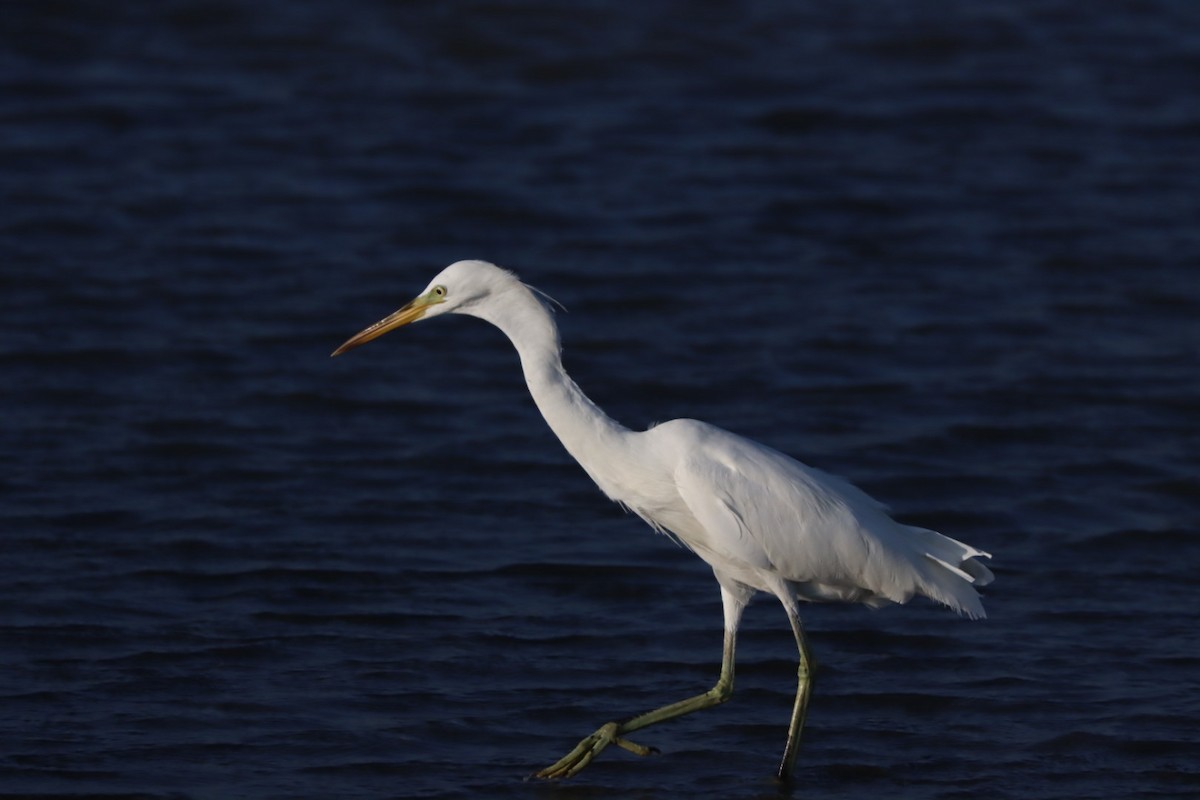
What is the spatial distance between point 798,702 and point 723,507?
0.82 m

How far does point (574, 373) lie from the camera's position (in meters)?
11.6

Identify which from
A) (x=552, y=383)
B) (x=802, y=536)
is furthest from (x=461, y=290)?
(x=802, y=536)

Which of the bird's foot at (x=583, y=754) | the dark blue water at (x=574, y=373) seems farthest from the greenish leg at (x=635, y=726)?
the dark blue water at (x=574, y=373)

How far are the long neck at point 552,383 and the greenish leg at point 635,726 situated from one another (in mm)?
910

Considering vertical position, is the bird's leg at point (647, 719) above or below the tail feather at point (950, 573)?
below

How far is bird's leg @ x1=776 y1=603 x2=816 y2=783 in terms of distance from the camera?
6941mm

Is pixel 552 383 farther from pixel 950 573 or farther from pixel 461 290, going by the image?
pixel 950 573

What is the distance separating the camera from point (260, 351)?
1172 centimetres

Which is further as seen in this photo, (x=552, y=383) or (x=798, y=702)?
(x=798, y=702)

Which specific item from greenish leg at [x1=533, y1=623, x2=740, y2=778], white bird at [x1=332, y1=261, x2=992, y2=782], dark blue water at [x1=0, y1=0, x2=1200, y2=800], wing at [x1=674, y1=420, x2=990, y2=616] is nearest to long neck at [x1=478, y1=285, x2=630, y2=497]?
white bird at [x1=332, y1=261, x2=992, y2=782]

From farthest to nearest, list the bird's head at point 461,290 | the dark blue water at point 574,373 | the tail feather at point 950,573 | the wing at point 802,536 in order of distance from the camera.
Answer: the dark blue water at point 574,373, the tail feather at point 950,573, the wing at point 802,536, the bird's head at point 461,290

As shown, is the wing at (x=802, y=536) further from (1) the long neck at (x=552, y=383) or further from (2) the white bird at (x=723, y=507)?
(1) the long neck at (x=552, y=383)

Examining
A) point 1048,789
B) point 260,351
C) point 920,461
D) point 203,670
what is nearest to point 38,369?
point 260,351

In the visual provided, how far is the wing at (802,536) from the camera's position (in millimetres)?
6863
